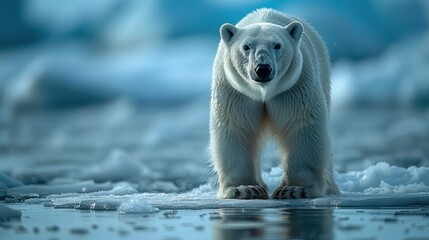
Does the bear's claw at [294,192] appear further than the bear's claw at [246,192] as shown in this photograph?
No

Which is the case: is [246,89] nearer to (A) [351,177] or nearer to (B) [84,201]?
(B) [84,201]

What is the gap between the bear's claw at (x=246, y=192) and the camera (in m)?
10.1

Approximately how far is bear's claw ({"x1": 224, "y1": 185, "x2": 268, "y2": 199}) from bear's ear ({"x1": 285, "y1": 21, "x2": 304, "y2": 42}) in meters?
1.63

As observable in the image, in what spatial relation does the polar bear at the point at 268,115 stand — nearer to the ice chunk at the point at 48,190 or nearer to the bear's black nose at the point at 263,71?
the bear's black nose at the point at 263,71

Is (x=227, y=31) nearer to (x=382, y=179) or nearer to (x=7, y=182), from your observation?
(x=382, y=179)

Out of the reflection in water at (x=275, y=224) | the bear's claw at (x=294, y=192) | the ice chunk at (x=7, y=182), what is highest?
the ice chunk at (x=7, y=182)

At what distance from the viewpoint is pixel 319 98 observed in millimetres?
10578

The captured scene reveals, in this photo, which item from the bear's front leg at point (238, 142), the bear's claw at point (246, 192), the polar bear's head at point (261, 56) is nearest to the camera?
the polar bear's head at point (261, 56)

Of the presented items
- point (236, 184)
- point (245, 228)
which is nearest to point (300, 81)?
point (236, 184)

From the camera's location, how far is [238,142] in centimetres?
1048

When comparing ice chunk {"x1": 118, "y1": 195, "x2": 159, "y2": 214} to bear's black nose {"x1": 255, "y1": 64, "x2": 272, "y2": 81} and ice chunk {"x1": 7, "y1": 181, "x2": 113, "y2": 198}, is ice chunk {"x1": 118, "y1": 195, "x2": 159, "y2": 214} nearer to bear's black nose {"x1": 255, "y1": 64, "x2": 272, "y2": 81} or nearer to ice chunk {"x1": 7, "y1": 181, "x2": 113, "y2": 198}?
bear's black nose {"x1": 255, "y1": 64, "x2": 272, "y2": 81}

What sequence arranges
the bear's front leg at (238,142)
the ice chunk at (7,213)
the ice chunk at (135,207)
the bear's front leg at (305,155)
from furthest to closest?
the bear's front leg at (238,142) → the bear's front leg at (305,155) → the ice chunk at (135,207) → the ice chunk at (7,213)

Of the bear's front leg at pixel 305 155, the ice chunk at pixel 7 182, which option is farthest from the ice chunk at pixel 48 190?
the bear's front leg at pixel 305 155

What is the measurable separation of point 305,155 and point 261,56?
1.21 meters
